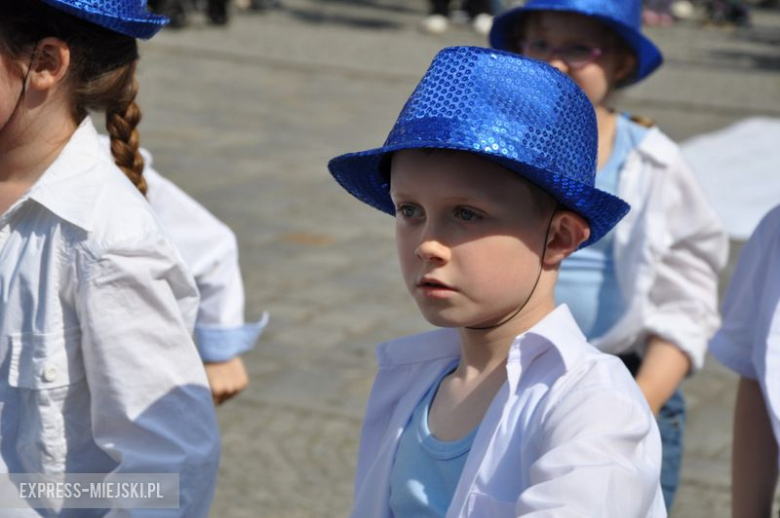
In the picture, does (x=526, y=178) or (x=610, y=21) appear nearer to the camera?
(x=526, y=178)

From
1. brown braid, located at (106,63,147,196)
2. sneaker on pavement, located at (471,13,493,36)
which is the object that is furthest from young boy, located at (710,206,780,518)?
sneaker on pavement, located at (471,13,493,36)

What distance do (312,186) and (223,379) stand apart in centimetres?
603

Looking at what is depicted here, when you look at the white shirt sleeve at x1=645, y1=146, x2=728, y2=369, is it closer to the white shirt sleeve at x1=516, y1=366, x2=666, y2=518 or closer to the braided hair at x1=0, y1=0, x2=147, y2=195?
the braided hair at x1=0, y1=0, x2=147, y2=195

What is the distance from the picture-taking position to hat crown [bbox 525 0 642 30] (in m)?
3.55

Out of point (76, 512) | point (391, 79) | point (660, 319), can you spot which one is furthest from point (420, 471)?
point (391, 79)

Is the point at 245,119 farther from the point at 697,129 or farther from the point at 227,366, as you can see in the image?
the point at 227,366

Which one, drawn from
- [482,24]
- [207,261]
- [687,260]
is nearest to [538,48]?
[687,260]

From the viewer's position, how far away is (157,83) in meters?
12.8

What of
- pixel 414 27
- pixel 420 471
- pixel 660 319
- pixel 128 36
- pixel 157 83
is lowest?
pixel 414 27

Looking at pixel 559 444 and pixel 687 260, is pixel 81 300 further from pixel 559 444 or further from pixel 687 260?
pixel 687 260

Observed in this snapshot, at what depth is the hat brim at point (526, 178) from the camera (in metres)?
2.09

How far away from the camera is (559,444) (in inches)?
76.2

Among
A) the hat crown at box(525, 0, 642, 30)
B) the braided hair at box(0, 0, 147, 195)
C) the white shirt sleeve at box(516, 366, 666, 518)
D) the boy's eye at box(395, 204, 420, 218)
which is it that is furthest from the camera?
the hat crown at box(525, 0, 642, 30)

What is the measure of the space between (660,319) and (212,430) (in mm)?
1514
